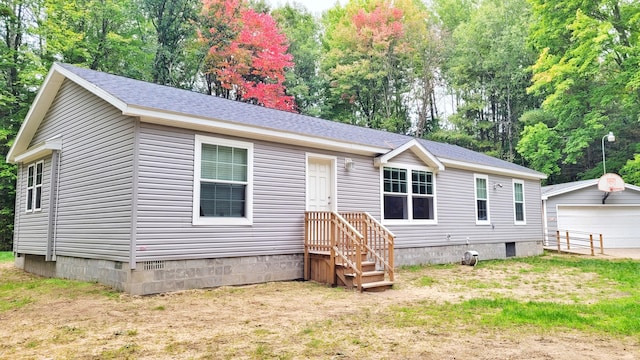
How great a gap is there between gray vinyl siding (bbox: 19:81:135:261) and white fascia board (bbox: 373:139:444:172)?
560 centimetres

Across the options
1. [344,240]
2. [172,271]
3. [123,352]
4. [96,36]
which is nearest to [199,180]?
[172,271]

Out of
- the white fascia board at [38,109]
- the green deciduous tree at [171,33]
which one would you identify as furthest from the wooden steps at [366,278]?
the green deciduous tree at [171,33]

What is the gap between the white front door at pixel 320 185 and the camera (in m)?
9.13

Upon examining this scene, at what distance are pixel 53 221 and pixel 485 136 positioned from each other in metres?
25.4

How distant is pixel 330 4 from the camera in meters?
32.1

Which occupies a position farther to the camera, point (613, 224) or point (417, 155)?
point (613, 224)

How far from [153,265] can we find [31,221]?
5.29 m

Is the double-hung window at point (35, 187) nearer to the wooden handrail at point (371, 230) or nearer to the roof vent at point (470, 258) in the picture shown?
the wooden handrail at point (371, 230)

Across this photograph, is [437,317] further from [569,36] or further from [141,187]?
[569,36]

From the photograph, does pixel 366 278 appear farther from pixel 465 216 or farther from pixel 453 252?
pixel 465 216

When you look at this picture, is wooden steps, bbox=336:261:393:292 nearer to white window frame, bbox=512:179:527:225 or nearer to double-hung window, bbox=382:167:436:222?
double-hung window, bbox=382:167:436:222

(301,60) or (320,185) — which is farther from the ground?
(301,60)

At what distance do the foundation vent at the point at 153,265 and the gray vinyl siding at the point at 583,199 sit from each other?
659 inches

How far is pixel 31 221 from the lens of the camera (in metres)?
10.0
